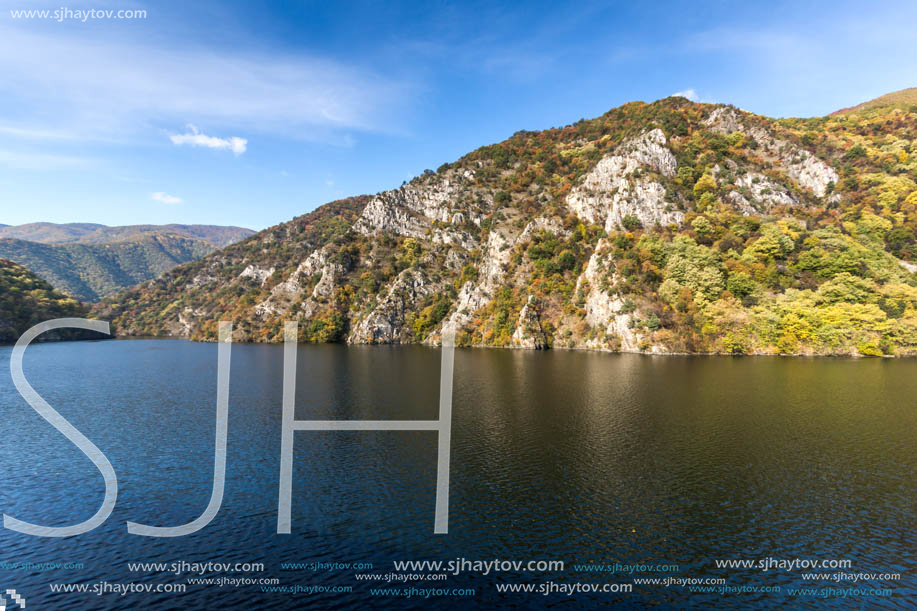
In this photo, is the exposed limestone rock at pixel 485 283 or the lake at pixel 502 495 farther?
the exposed limestone rock at pixel 485 283

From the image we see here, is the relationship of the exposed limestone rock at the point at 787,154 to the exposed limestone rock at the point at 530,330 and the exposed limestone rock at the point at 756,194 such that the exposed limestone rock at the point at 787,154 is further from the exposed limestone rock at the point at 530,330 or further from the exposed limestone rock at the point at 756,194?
the exposed limestone rock at the point at 530,330

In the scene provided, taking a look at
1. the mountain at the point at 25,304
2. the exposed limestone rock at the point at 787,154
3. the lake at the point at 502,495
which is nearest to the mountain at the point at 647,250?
the exposed limestone rock at the point at 787,154

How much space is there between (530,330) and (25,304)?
188368mm

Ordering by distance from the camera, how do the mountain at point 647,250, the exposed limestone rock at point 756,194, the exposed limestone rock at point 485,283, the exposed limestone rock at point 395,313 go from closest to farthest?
the mountain at point 647,250
the exposed limestone rock at point 756,194
the exposed limestone rock at point 485,283
the exposed limestone rock at point 395,313

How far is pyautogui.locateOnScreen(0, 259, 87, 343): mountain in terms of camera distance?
14675cm

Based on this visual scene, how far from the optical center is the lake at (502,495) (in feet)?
62.7

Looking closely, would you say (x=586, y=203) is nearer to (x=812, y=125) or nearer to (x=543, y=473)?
(x=812, y=125)

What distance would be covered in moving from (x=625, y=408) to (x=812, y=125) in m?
192

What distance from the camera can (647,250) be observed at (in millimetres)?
113250

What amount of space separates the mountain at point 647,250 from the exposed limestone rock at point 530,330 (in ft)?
1.38

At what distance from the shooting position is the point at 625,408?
48.8 m

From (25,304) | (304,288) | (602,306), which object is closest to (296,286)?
(304,288)

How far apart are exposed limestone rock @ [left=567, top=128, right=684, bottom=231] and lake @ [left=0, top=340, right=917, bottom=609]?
81.5 metres

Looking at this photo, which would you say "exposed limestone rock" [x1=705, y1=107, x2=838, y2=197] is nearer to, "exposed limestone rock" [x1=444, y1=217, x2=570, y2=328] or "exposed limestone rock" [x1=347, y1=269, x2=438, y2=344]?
"exposed limestone rock" [x1=444, y1=217, x2=570, y2=328]
